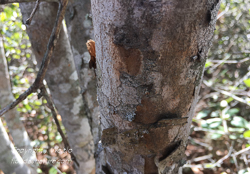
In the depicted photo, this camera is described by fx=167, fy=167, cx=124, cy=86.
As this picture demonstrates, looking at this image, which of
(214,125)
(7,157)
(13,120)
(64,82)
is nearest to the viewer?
(64,82)

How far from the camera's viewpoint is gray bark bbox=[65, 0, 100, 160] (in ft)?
2.47

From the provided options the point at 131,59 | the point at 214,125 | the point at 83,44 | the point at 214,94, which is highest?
the point at 131,59

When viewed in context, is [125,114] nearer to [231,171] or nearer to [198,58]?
[198,58]

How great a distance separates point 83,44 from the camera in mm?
809

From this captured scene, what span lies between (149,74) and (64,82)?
2.41 ft

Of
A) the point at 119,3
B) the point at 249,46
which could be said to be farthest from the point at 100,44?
the point at 249,46

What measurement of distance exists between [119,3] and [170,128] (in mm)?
257

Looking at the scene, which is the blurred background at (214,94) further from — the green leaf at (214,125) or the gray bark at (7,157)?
the gray bark at (7,157)

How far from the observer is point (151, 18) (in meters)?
0.25

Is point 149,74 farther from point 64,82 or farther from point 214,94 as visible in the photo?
point 214,94

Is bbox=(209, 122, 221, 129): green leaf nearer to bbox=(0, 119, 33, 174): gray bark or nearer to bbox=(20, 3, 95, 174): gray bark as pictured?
bbox=(20, 3, 95, 174): gray bark

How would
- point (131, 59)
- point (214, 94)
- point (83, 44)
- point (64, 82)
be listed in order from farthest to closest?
point (214, 94)
point (64, 82)
point (83, 44)
point (131, 59)

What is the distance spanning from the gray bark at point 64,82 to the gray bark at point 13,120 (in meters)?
0.58

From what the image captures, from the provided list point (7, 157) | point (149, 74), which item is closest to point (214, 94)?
point (149, 74)
